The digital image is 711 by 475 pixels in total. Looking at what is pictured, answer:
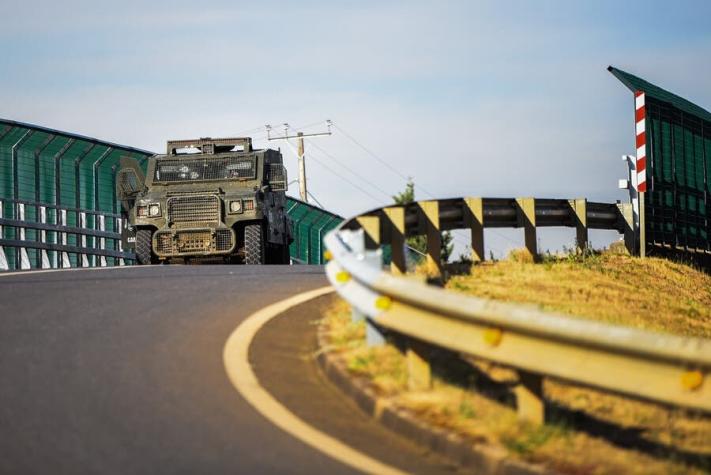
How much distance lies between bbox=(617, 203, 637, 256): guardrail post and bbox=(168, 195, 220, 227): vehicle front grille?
851cm

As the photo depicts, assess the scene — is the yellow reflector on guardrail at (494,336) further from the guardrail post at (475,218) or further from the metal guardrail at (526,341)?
the guardrail post at (475,218)

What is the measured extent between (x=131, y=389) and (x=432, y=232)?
6.90 m

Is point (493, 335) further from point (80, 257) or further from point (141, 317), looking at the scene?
point (80, 257)

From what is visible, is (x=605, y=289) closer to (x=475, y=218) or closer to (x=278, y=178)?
(x=475, y=218)

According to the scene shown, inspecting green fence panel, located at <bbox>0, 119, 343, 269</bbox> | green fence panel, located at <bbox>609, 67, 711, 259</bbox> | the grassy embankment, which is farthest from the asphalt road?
green fence panel, located at <bbox>0, 119, 343, 269</bbox>

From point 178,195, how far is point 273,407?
722 inches

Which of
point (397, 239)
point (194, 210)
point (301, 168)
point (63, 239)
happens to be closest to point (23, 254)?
point (194, 210)

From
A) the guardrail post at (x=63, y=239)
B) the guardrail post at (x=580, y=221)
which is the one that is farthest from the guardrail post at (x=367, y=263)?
the guardrail post at (x=63, y=239)

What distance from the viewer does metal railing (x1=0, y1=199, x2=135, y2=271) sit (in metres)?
27.4

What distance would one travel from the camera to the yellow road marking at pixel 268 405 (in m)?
6.50

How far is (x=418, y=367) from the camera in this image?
25.5 ft

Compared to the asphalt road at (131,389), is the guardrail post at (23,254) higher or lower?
higher

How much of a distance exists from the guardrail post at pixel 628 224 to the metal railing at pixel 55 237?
37.9 ft

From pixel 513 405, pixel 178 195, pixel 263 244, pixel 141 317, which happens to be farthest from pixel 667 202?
pixel 513 405
